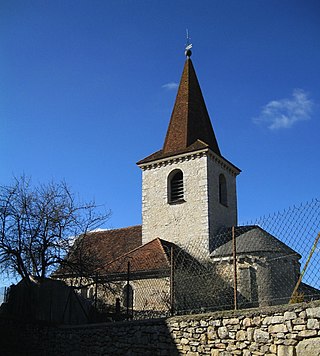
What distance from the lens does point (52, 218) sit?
1664 cm

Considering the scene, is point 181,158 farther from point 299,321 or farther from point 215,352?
point 299,321

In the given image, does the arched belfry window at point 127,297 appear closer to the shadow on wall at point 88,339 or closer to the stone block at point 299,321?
the shadow on wall at point 88,339

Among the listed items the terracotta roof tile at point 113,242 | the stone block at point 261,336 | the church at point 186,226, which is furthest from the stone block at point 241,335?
the terracotta roof tile at point 113,242

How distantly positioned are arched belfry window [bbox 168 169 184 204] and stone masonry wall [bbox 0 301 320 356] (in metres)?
14.2

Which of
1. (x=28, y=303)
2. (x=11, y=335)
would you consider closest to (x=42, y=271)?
(x=28, y=303)

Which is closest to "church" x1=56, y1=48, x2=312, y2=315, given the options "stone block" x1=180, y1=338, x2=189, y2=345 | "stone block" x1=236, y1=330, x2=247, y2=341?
"stone block" x1=180, y1=338, x2=189, y2=345

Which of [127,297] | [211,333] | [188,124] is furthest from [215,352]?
[188,124]

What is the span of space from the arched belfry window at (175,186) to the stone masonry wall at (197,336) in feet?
46.5

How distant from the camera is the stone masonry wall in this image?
7.64 meters

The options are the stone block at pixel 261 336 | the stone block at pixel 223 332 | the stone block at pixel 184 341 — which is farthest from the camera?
the stone block at pixel 184 341

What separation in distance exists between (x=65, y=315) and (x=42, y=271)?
7.15 feet

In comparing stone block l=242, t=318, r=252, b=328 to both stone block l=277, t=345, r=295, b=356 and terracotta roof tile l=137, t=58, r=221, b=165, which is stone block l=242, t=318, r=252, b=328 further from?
terracotta roof tile l=137, t=58, r=221, b=165

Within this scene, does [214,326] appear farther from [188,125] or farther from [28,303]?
[188,125]

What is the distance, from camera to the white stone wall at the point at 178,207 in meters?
25.2
